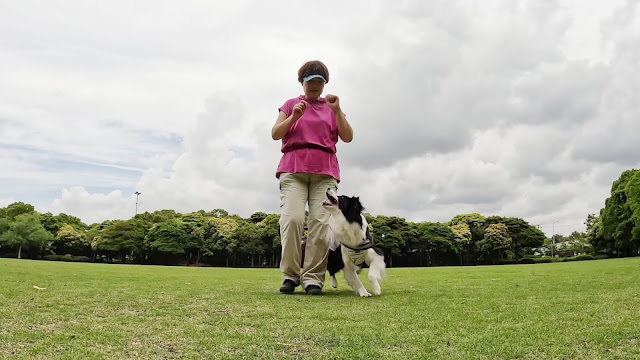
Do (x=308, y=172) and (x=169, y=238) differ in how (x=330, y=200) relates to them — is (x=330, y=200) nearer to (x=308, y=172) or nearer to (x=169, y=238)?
(x=308, y=172)

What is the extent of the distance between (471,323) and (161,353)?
73.9 inches

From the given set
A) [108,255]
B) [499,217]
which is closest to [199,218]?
[108,255]

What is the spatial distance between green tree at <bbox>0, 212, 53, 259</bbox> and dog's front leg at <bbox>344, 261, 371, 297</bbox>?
58.5 meters

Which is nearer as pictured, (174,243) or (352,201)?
(352,201)

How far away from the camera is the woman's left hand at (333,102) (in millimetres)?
5391

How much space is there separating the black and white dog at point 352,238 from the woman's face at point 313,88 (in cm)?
112

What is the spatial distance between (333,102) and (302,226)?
4.64ft

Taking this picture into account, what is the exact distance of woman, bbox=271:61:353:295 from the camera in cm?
538

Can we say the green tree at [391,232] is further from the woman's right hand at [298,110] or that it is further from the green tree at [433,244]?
the woman's right hand at [298,110]

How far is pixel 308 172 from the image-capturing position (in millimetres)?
5391

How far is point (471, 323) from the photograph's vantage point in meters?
3.09

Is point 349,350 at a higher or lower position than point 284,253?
lower

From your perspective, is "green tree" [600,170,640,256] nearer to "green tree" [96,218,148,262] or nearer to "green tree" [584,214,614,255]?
"green tree" [584,214,614,255]

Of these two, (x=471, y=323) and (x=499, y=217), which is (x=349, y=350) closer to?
(x=471, y=323)
